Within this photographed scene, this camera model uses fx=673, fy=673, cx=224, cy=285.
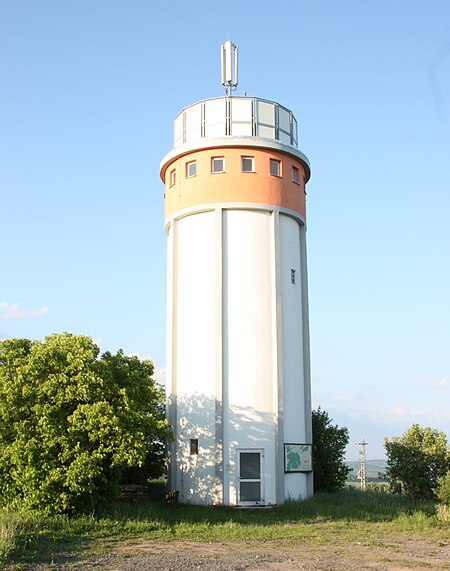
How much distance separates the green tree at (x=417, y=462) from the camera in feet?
93.9

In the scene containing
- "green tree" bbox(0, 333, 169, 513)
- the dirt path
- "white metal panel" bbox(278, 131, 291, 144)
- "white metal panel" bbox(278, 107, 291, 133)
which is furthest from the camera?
"white metal panel" bbox(278, 107, 291, 133)

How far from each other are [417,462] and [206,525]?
12158mm

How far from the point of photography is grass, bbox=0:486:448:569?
54.9 feet

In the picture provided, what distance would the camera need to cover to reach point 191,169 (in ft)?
95.8

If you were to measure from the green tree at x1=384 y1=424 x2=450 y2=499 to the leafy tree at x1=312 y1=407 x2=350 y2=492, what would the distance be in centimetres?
298

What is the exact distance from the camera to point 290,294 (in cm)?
2847

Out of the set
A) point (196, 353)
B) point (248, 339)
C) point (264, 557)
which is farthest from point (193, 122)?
point (264, 557)

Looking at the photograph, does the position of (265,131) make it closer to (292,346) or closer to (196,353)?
(292,346)

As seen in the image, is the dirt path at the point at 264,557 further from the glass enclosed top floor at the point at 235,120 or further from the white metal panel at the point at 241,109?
the white metal panel at the point at 241,109

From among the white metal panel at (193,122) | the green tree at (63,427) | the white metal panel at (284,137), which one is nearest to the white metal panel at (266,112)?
the white metal panel at (284,137)

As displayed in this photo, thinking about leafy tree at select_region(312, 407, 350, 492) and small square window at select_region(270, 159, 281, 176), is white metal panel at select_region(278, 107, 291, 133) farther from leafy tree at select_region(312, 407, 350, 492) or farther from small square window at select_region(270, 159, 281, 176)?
leafy tree at select_region(312, 407, 350, 492)

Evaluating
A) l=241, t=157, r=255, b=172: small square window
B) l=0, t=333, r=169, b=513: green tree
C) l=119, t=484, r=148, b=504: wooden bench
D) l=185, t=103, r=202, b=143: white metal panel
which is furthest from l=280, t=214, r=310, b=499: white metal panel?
l=0, t=333, r=169, b=513: green tree

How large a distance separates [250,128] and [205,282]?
22.9 feet

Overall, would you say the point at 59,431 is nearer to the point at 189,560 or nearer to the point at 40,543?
the point at 40,543
